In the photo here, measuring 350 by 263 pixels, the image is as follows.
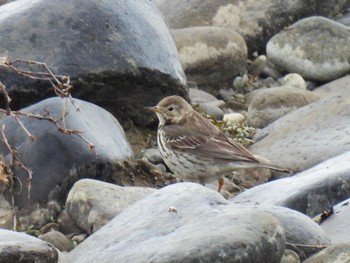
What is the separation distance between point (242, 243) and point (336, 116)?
17.4 feet

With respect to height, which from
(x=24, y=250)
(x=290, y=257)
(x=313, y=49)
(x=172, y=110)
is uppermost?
(x=24, y=250)

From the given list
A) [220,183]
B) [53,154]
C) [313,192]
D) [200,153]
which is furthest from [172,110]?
[313,192]

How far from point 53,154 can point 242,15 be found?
7212 mm

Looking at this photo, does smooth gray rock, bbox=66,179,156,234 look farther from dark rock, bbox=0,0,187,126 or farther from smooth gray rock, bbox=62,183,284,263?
dark rock, bbox=0,0,187,126

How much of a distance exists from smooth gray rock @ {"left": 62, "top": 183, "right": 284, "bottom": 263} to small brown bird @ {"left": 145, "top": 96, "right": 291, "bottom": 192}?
2.95 meters

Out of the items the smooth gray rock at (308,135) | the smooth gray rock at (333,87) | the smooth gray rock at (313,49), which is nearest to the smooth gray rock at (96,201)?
the smooth gray rock at (308,135)

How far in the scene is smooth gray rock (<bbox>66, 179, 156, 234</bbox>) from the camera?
29.3 ft

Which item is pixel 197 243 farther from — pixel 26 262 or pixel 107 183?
pixel 107 183

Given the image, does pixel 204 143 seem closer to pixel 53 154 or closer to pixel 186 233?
pixel 53 154

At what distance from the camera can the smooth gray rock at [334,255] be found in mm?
6953

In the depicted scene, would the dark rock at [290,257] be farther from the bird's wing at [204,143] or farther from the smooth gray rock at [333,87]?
the smooth gray rock at [333,87]

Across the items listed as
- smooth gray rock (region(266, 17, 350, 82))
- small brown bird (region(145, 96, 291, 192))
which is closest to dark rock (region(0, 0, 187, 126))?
small brown bird (region(145, 96, 291, 192))

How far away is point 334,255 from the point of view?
23.1 ft

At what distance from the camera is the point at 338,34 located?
1514 centimetres
